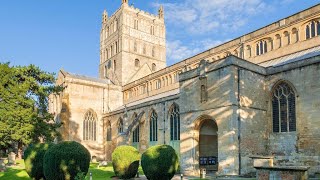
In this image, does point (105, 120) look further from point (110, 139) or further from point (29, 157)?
point (29, 157)

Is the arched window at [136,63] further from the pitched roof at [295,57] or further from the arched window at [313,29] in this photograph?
the arched window at [313,29]

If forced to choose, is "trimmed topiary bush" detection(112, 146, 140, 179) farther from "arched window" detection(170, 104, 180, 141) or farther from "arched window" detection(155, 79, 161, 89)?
"arched window" detection(155, 79, 161, 89)

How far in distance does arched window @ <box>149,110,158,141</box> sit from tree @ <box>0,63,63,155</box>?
9.96m

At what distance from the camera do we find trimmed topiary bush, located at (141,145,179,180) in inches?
743

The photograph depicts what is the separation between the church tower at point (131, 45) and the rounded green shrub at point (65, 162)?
32.6m

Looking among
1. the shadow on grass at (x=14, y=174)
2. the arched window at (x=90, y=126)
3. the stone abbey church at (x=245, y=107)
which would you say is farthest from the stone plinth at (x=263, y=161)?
the arched window at (x=90, y=126)

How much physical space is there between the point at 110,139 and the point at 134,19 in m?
22.5

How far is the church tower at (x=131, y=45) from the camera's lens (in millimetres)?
53000

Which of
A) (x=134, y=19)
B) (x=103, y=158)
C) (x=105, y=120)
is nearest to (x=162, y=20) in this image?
(x=134, y=19)

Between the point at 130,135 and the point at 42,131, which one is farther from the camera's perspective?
the point at 130,135

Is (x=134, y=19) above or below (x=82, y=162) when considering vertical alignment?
above

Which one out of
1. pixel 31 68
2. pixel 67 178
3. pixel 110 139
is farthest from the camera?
pixel 110 139

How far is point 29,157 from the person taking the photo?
22.7 m

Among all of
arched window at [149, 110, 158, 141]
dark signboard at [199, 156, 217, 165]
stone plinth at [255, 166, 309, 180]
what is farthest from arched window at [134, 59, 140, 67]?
stone plinth at [255, 166, 309, 180]
